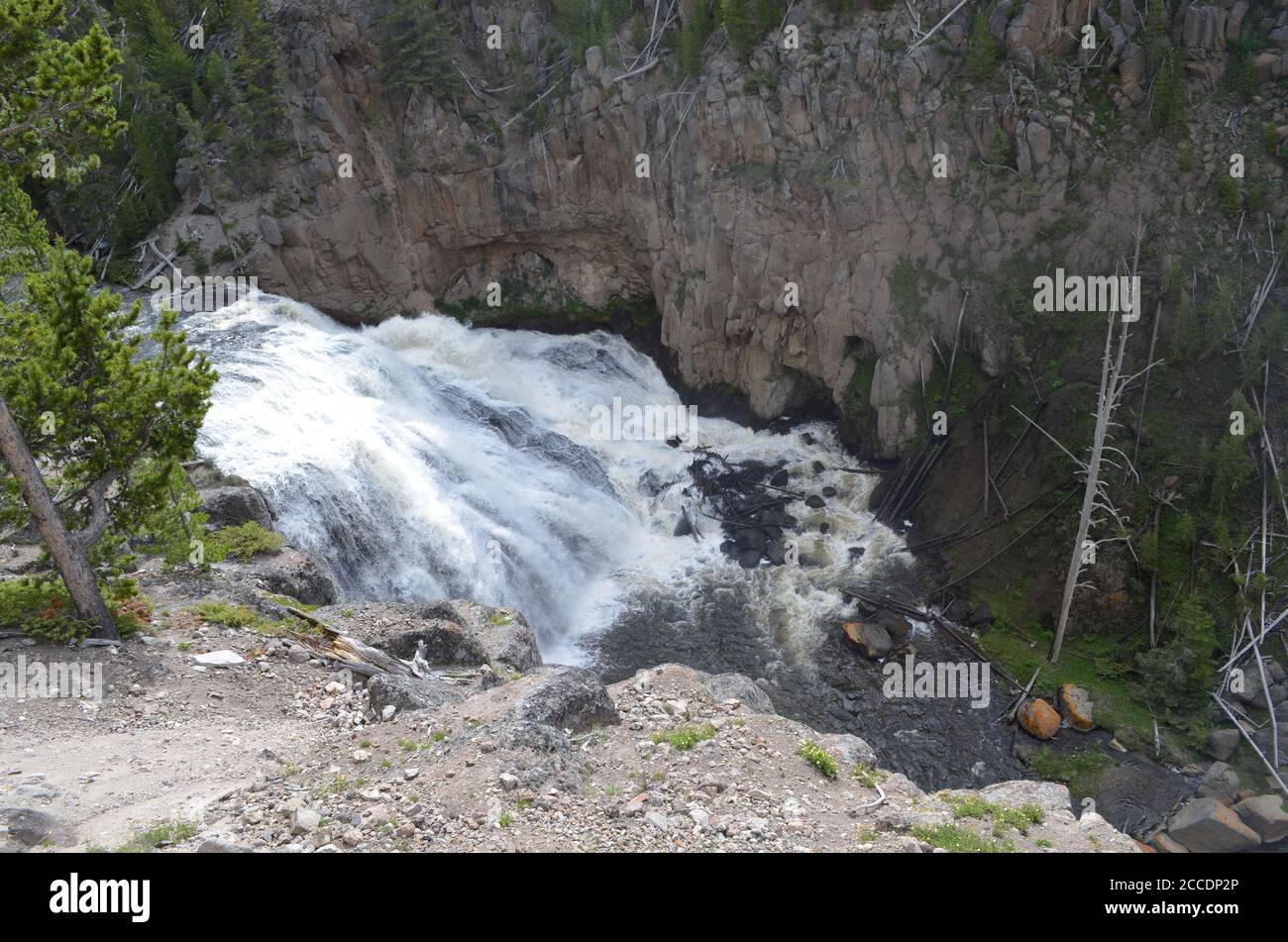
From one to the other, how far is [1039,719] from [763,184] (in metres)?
17.7

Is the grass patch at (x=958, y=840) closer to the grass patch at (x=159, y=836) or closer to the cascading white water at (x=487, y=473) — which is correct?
the grass patch at (x=159, y=836)

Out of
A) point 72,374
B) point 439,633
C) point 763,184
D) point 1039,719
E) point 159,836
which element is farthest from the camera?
point 763,184

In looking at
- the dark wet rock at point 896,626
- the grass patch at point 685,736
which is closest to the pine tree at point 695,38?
the dark wet rock at point 896,626

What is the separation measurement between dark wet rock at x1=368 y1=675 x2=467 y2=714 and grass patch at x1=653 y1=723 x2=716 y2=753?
287 centimetres

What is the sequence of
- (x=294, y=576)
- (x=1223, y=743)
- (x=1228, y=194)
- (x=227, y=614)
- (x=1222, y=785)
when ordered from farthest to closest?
1. (x=1228, y=194)
2. (x=1223, y=743)
3. (x=1222, y=785)
4. (x=294, y=576)
5. (x=227, y=614)

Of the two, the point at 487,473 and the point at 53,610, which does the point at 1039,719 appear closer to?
the point at 487,473

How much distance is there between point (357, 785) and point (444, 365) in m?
22.4

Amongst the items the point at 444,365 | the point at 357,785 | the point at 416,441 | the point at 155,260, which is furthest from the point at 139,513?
the point at 155,260

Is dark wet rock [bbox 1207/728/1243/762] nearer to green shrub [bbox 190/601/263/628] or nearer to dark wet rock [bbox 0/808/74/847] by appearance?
green shrub [bbox 190/601/263/628]

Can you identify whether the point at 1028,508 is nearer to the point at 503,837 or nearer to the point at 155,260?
the point at 503,837

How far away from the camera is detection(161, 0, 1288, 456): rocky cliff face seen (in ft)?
80.8

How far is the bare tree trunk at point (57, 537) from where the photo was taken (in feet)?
35.8

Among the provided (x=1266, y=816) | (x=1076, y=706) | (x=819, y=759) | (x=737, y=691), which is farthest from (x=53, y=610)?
(x=1266, y=816)

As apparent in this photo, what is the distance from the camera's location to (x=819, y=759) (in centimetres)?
1055
